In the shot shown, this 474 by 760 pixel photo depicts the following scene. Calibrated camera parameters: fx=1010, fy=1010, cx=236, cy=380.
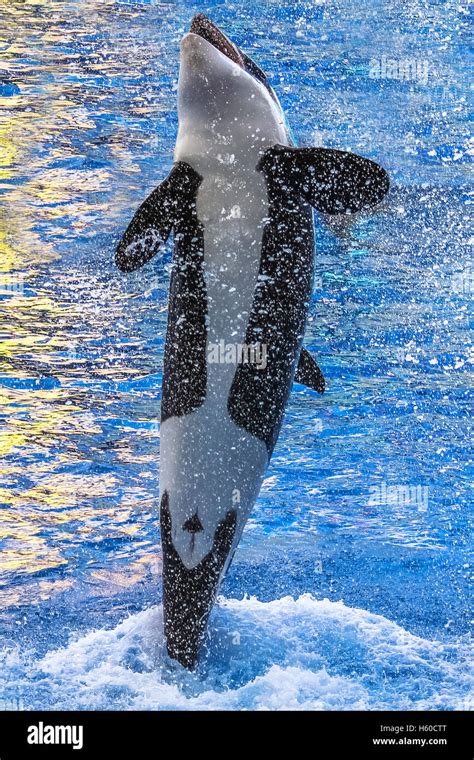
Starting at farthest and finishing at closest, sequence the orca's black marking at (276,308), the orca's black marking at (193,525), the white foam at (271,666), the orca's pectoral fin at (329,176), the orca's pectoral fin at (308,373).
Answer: the white foam at (271,666), the orca's pectoral fin at (308,373), the orca's black marking at (193,525), the orca's black marking at (276,308), the orca's pectoral fin at (329,176)

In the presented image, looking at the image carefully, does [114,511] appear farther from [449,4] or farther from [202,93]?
[449,4]

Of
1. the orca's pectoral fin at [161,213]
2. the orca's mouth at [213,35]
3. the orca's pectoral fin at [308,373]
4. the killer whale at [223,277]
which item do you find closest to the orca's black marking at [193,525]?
the killer whale at [223,277]

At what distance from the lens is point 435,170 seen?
18.7 meters

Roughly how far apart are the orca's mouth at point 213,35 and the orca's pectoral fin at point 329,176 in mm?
652

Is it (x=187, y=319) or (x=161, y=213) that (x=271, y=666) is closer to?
(x=187, y=319)

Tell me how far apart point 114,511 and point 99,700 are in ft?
18.2

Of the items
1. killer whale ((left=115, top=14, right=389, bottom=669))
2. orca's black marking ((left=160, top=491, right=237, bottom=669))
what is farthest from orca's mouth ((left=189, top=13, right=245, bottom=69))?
orca's black marking ((left=160, top=491, right=237, bottom=669))

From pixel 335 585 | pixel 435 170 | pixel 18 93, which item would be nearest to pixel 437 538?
pixel 335 585

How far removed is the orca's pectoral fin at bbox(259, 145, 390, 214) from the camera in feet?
17.4

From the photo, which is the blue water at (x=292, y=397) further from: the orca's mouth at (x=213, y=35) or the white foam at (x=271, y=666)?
the orca's mouth at (x=213, y=35)

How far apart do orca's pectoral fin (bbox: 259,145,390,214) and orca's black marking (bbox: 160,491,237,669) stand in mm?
1796

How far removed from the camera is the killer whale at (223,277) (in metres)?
5.36

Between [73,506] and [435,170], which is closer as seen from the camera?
[73,506]

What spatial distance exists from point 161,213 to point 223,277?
18.5 inches
